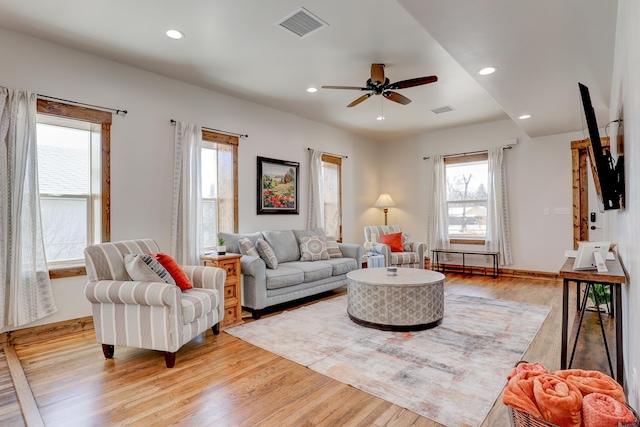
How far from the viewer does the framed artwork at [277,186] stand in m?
5.26

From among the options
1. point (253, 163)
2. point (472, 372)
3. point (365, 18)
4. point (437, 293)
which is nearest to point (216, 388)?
point (472, 372)

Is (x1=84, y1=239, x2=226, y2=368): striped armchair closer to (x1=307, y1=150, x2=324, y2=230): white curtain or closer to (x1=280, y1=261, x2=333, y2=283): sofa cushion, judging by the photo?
(x1=280, y1=261, x2=333, y2=283): sofa cushion

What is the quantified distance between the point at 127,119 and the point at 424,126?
500 cm

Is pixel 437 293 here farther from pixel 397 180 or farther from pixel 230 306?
pixel 397 180

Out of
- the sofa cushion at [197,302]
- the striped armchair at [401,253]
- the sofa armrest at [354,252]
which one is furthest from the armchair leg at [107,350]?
the striped armchair at [401,253]

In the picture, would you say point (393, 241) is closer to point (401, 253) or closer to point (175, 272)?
point (401, 253)

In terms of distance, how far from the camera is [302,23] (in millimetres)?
3000

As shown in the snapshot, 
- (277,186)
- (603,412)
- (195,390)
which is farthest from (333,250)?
(603,412)

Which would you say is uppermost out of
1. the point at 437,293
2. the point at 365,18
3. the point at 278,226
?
the point at 365,18

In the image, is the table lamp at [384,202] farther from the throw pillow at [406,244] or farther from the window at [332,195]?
the throw pillow at [406,244]

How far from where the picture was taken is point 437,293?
337 centimetres

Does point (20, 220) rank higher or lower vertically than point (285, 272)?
higher

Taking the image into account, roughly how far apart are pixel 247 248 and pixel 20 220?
2112mm

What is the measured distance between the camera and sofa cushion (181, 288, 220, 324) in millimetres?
2691
